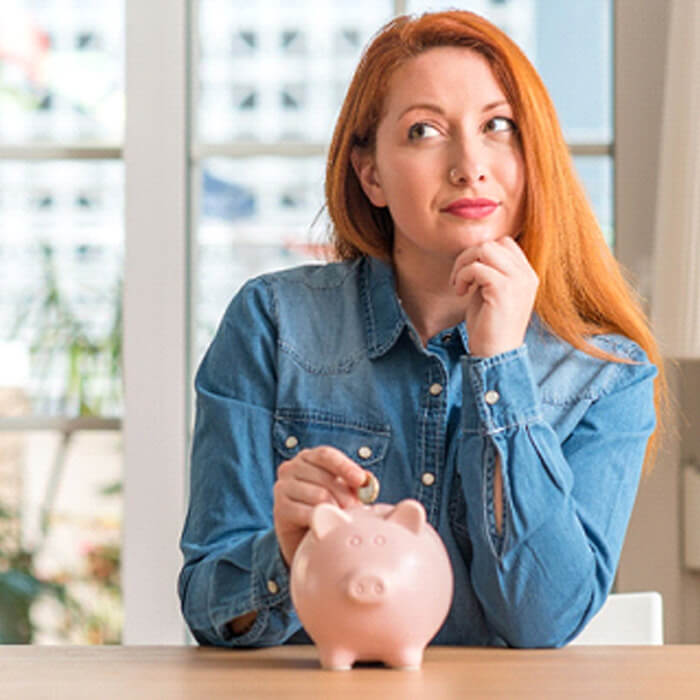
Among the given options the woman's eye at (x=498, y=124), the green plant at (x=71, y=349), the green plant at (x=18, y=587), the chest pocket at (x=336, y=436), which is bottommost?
the green plant at (x=18, y=587)

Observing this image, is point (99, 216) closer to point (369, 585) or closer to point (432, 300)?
point (432, 300)

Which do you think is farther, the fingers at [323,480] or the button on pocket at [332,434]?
the button on pocket at [332,434]

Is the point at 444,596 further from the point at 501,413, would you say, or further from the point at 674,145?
the point at 674,145

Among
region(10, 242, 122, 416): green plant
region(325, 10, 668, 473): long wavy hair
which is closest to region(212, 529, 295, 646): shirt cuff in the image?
region(325, 10, 668, 473): long wavy hair

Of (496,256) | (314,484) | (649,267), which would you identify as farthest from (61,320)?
(314,484)

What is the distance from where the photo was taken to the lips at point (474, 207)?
1192mm

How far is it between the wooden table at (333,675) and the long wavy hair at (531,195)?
1.38 feet

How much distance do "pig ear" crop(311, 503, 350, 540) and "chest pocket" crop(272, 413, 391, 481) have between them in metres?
0.38

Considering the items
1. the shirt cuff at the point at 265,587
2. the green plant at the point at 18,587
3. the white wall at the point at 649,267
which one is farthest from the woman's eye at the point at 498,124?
the green plant at the point at 18,587

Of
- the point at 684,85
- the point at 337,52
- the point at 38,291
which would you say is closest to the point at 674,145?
the point at 684,85

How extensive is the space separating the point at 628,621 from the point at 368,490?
79 cm

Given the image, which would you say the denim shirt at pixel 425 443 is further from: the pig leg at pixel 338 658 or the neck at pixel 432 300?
the pig leg at pixel 338 658

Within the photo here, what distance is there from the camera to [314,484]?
0.94 meters

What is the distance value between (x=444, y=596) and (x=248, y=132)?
1.75 meters
